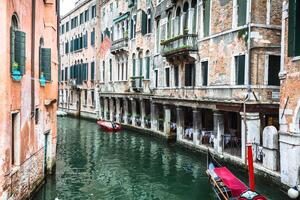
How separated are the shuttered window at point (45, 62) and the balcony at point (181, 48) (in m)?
9.02

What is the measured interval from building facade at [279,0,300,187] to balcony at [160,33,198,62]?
7.87 m

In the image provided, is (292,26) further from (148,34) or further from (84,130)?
(84,130)

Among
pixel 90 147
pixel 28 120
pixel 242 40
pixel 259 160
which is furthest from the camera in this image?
pixel 90 147

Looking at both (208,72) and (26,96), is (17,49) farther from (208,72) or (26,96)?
(208,72)

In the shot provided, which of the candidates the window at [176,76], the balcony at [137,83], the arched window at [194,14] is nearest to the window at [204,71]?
the arched window at [194,14]

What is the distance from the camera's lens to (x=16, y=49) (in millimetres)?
9258

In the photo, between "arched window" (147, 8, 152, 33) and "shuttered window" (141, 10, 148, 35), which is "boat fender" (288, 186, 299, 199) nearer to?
"arched window" (147, 8, 152, 33)

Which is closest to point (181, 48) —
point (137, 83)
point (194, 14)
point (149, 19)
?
point (194, 14)

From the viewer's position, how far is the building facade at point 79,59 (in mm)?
41656

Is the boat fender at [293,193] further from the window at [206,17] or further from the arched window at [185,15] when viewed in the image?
the arched window at [185,15]

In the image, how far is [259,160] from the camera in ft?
48.2

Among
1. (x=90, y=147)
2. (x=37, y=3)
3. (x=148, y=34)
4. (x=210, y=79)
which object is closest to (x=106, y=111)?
(x=148, y=34)

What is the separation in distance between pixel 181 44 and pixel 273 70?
21.3 feet

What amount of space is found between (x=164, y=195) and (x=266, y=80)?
625 centimetres
